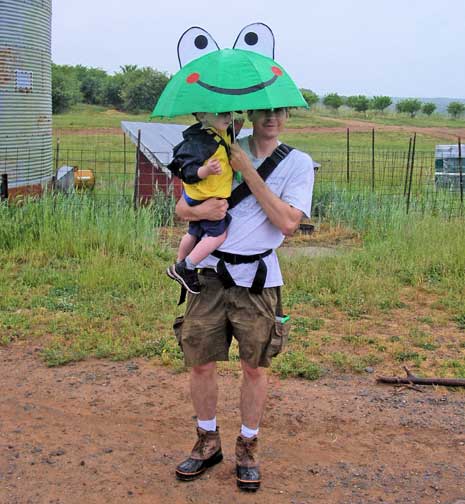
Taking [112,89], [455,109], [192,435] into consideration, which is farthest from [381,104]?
[192,435]

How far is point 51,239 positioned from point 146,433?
13.9 ft

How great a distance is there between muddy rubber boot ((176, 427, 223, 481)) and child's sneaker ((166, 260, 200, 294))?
69 centimetres

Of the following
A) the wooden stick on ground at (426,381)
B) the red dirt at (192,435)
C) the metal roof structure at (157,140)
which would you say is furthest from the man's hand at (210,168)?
the metal roof structure at (157,140)

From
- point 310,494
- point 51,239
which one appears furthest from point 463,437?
point 51,239

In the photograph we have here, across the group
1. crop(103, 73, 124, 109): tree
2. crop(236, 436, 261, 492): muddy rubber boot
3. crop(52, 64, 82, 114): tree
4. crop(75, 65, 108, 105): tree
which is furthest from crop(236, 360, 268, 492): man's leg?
crop(75, 65, 108, 105): tree

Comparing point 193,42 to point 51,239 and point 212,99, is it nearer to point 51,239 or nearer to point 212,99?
point 212,99

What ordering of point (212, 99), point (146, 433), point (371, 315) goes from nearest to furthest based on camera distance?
1. point (212, 99)
2. point (146, 433)
3. point (371, 315)

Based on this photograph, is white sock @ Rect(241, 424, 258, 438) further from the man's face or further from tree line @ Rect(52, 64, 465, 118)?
tree line @ Rect(52, 64, 465, 118)

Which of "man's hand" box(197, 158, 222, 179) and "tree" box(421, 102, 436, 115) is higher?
"tree" box(421, 102, 436, 115)

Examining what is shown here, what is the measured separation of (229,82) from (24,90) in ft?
24.2

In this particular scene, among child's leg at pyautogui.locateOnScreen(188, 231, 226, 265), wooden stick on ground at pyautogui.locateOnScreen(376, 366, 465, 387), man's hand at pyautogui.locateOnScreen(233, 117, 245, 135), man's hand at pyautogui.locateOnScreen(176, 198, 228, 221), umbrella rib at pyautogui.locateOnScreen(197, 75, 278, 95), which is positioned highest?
umbrella rib at pyautogui.locateOnScreen(197, 75, 278, 95)

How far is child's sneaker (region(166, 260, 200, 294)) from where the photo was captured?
9.93 feet

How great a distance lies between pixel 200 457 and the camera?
3.28 m

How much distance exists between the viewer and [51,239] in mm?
7562
